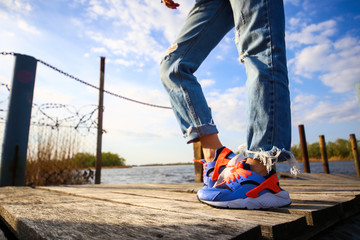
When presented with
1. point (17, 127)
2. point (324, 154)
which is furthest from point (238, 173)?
point (324, 154)

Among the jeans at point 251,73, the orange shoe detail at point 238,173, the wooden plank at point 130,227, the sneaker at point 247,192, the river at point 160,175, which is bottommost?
the river at point 160,175

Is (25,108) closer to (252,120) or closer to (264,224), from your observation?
(252,120)

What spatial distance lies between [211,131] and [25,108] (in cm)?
270

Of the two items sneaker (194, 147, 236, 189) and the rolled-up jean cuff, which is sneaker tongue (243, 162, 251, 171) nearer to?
sneaker (194, 147, 236, 189)

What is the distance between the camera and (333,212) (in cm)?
89

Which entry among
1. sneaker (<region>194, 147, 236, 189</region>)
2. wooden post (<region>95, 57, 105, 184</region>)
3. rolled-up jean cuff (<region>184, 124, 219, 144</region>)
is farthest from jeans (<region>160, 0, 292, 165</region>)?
wooden post (<region>95, 57, 105, 184</region>)

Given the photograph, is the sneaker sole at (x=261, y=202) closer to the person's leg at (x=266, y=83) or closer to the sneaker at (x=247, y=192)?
the sneaker at (x=247, y=192)

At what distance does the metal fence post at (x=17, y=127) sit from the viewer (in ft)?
8.80

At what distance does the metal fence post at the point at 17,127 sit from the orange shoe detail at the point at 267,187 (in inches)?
115

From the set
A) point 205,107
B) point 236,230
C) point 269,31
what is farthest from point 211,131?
point 236,230

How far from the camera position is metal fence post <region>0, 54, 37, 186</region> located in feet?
8.80

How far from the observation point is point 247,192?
911mm

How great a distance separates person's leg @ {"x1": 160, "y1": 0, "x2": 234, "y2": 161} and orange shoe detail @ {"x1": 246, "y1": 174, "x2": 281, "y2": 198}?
1.04ft

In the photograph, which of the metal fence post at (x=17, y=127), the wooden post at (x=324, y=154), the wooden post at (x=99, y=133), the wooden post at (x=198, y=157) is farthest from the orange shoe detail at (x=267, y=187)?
the wooden post at (x=324, y=154)
